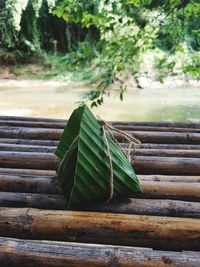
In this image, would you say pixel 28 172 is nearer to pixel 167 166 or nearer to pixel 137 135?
pixel 167 166

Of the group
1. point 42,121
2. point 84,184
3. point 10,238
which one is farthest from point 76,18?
point 10,238

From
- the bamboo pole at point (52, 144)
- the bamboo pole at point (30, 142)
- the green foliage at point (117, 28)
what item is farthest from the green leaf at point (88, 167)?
the green foliage at point (117, 28)

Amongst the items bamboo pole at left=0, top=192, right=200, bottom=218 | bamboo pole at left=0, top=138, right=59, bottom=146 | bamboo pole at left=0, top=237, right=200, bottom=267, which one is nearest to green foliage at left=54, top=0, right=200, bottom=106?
bamboo pole at left=0, top=138, right=59, bottom=146

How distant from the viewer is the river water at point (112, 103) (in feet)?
25.5

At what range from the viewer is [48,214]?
1.22m

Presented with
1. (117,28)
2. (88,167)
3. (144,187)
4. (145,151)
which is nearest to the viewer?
(88,167)

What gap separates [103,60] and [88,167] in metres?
1.74

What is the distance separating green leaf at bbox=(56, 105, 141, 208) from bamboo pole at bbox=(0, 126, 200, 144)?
83 cm

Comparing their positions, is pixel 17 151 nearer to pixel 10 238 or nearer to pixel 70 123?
pixel 70 123

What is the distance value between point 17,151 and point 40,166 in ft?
0.85

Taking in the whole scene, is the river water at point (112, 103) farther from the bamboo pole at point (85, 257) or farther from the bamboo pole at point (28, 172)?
the bamboo pole at point (85, 257)

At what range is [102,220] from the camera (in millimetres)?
1180

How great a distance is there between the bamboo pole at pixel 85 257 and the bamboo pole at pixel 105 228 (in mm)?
76

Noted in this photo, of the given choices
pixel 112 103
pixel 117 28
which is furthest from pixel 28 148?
pixel 112 103
